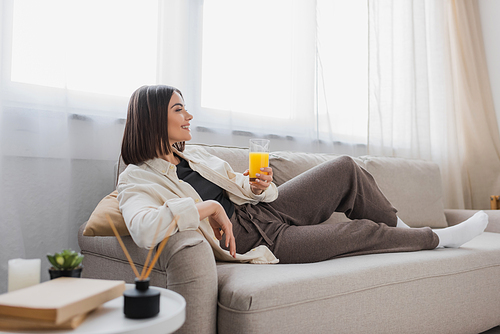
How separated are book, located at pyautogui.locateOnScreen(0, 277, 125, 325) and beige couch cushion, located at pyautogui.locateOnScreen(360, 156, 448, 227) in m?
1.93

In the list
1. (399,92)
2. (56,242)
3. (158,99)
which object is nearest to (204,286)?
(158,99)

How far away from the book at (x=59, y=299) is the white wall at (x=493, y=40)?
3752 millimetres

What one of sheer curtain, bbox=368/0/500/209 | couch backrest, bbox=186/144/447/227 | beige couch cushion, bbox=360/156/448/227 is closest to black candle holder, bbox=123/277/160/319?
couch backrest, bbox=186/144/447/227

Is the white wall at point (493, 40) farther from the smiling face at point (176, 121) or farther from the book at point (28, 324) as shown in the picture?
the book at point (28, 324)

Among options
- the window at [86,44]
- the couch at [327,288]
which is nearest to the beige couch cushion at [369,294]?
the couch at [327,288]

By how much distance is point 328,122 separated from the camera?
275 centimetres

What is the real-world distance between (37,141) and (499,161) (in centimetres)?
347

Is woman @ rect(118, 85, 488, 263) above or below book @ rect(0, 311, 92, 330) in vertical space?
above

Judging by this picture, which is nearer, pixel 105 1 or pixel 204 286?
pixel 204 286

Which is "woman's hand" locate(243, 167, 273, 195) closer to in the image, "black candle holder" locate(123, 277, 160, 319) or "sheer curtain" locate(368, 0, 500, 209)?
"black candle holder" locate(123, 277, 160, 319)

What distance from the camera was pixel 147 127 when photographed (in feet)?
4.73

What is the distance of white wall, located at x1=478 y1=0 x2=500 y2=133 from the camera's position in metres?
3.54

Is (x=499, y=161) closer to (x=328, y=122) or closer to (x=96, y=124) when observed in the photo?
(x=328, y=122)

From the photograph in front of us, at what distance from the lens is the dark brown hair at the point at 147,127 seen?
1426 mm
